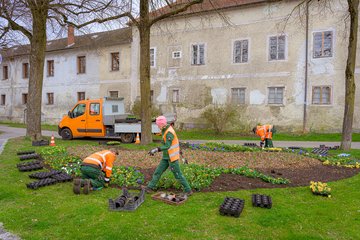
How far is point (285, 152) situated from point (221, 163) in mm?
3161

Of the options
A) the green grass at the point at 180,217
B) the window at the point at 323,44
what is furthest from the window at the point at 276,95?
the green grass at the point at 180,217

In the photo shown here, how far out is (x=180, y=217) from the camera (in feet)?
17.3

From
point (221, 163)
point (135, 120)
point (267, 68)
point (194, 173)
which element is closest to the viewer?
point (194, 173)

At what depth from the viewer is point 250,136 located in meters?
20.8

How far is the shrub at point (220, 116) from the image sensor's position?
843 inches

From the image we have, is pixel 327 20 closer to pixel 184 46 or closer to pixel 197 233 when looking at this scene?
pixel 184 46

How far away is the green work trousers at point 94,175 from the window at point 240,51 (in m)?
18.2

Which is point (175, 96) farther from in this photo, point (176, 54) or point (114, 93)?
point (114, 93)

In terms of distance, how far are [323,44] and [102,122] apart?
49.3 ft

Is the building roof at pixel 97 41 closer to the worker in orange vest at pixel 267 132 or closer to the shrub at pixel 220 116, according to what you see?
the shrub at pixel 220 116

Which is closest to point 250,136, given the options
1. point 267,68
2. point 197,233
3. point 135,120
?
point 267,68

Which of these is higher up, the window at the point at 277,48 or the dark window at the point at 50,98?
the window at the point at 277,48

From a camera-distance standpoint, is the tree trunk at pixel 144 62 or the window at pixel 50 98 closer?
the tree trunk at pixel 144 62

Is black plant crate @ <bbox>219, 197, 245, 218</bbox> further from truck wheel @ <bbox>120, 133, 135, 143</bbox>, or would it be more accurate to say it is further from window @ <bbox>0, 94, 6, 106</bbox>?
window @ <bbox>0, 94, 6, 106</bbox>
